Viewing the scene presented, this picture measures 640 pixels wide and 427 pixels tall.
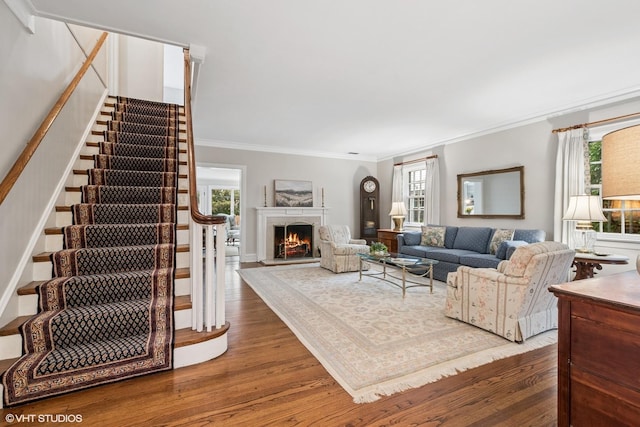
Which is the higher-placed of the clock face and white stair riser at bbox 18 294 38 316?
the clock face

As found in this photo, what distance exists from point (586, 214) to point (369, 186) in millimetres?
4729

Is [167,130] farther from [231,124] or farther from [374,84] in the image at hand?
[374,84]

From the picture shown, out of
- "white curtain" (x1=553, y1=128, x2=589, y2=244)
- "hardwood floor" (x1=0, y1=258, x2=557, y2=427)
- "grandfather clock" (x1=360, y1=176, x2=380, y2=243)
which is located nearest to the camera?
"hardwood floor" (x1=0, y1=258, x2=557, y2=427)

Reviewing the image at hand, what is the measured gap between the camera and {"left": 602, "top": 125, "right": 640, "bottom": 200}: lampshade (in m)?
1.02

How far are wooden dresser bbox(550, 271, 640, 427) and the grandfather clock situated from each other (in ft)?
19.7

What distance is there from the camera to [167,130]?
166 inches

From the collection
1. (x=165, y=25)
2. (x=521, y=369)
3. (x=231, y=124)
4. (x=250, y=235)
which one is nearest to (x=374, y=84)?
(x=165, y=25)

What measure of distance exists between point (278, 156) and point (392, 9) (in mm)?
4937

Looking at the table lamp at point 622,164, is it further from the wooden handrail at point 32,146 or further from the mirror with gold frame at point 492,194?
the mirror with gold frame at point 492,194

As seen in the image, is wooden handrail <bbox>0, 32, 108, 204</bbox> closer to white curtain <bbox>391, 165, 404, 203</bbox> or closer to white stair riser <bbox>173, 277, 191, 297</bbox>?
white stair riser <bbox>173, 277, 191, 297</bbox>

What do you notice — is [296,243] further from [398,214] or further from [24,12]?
[24,12]

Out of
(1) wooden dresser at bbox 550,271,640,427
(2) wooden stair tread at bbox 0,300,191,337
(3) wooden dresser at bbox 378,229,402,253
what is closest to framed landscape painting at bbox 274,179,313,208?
(3) wooden dresser at bbox 378,229,402,253

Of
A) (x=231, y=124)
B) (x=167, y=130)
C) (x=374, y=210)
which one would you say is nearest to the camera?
(x=167, y=130)

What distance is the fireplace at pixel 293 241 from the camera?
6734 millimetres
